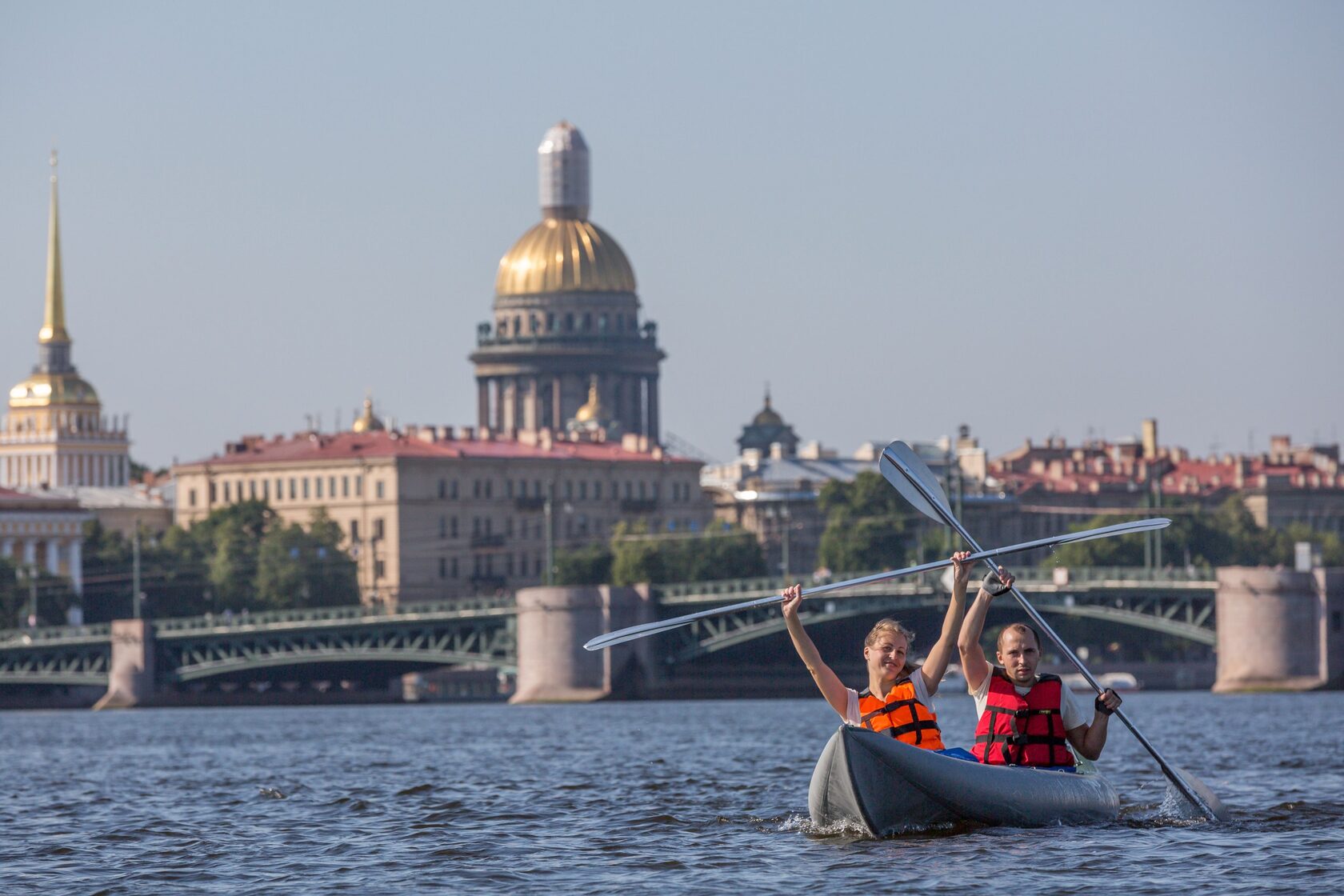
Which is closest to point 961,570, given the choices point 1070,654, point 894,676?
point 894,676

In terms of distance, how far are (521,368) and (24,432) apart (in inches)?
1055

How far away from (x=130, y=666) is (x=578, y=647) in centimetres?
1333

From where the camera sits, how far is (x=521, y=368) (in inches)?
7456

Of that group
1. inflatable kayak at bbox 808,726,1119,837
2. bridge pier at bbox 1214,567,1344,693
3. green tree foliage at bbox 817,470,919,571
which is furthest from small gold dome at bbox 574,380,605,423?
inflatable kayak at bbox 808,726,1119,837

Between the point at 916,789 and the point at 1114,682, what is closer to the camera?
the point at 916,789

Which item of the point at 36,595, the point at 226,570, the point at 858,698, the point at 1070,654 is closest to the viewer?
the point at 858,698

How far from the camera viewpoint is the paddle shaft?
2692cm

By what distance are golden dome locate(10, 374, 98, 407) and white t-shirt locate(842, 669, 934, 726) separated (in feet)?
537

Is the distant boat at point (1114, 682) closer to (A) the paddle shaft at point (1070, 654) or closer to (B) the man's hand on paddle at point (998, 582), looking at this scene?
(A) the paddle shaft at point (1070, 654)

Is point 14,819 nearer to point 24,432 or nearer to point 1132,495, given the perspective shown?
point 1132,495

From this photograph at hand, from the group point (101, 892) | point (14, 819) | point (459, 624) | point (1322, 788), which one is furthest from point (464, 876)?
point (459, 624)

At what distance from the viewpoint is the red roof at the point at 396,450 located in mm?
146125

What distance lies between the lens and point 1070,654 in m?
28.2

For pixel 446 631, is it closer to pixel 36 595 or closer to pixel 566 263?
pixel 36 595
